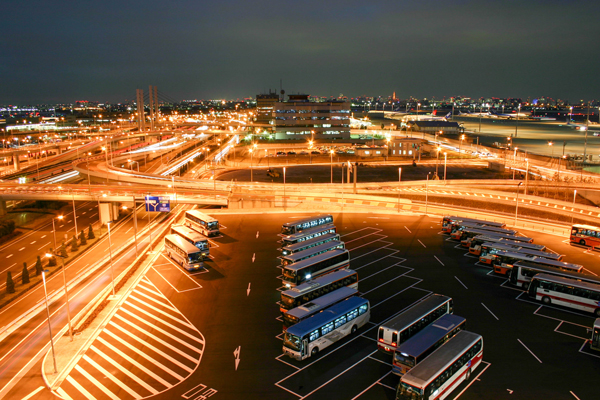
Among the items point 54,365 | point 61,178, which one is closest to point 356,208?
point 54,365

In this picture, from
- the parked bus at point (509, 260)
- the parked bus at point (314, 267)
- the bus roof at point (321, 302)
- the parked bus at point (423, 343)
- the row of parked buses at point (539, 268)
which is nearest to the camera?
the parked bus at point (423, 343)

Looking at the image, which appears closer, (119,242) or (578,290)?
(578,290)

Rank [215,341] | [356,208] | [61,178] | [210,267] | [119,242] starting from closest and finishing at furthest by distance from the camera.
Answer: [215,341] → [210,267] → [119,242] → [356,208] → [61,178]

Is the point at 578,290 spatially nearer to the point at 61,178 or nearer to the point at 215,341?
the point at 215,341

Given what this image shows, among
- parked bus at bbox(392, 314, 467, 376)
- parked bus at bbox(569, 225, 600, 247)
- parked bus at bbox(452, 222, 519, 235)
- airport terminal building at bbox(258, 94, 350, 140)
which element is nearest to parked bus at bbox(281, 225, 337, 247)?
parked bus at bbox(452, 222, 519, 235)

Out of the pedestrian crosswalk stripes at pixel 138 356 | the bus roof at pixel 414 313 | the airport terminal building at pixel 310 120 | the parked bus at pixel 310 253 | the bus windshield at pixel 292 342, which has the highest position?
the airport terminal building at pixel 310 120

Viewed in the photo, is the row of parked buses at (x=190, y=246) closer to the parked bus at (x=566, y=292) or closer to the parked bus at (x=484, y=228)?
the parked bus at (x=484, y=228)

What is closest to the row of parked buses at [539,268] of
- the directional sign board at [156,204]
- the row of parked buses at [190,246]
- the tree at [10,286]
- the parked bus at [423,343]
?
the parked bus at [423,343]

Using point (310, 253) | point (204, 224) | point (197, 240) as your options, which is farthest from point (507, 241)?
point (204, 224)
